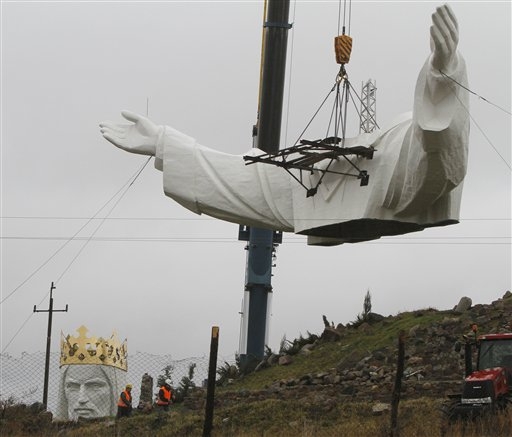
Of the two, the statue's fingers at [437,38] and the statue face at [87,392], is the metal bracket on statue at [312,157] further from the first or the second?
the statue face at [87,392]

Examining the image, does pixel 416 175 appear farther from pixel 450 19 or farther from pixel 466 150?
pixel 450 19

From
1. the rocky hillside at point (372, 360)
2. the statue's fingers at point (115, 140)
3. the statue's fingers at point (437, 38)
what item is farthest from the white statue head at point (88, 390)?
the statue's fingers at point (437, 38)

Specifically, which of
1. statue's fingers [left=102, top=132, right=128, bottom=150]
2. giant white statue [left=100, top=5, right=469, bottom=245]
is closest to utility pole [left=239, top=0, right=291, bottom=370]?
statue's fingers [left=102, top=132, right=128, bottom=150]

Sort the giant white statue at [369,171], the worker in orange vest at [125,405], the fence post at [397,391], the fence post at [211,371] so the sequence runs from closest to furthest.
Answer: the fence post at [211,371] < the fence post at [397,391] < the giant white statue at [369,171] < the worker in orange vest at [125,405]

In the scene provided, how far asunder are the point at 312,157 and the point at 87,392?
43.7 feet

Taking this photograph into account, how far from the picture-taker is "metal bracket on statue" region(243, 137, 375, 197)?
20.2 metres

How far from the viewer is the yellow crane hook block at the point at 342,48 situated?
70.2ft

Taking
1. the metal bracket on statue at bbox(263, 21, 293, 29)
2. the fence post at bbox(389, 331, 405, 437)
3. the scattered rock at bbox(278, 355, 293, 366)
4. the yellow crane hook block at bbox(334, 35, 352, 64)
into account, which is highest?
the metal bracket on statue at bbox(263, 21, 293, 29)

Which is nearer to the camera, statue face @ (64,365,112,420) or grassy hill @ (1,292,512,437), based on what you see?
grassy hill @ (1,292,512,437)

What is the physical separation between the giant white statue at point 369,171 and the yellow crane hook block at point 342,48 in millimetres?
1620

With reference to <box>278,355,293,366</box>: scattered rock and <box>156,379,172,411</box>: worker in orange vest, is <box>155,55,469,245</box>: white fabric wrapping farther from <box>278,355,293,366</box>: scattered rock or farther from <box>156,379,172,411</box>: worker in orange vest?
<box>278,355,293,366</box>: scattered rock

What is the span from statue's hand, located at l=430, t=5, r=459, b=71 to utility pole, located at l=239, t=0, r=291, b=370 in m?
16.7

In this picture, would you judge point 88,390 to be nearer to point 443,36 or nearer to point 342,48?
point 342,48

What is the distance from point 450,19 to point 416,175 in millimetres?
2628
